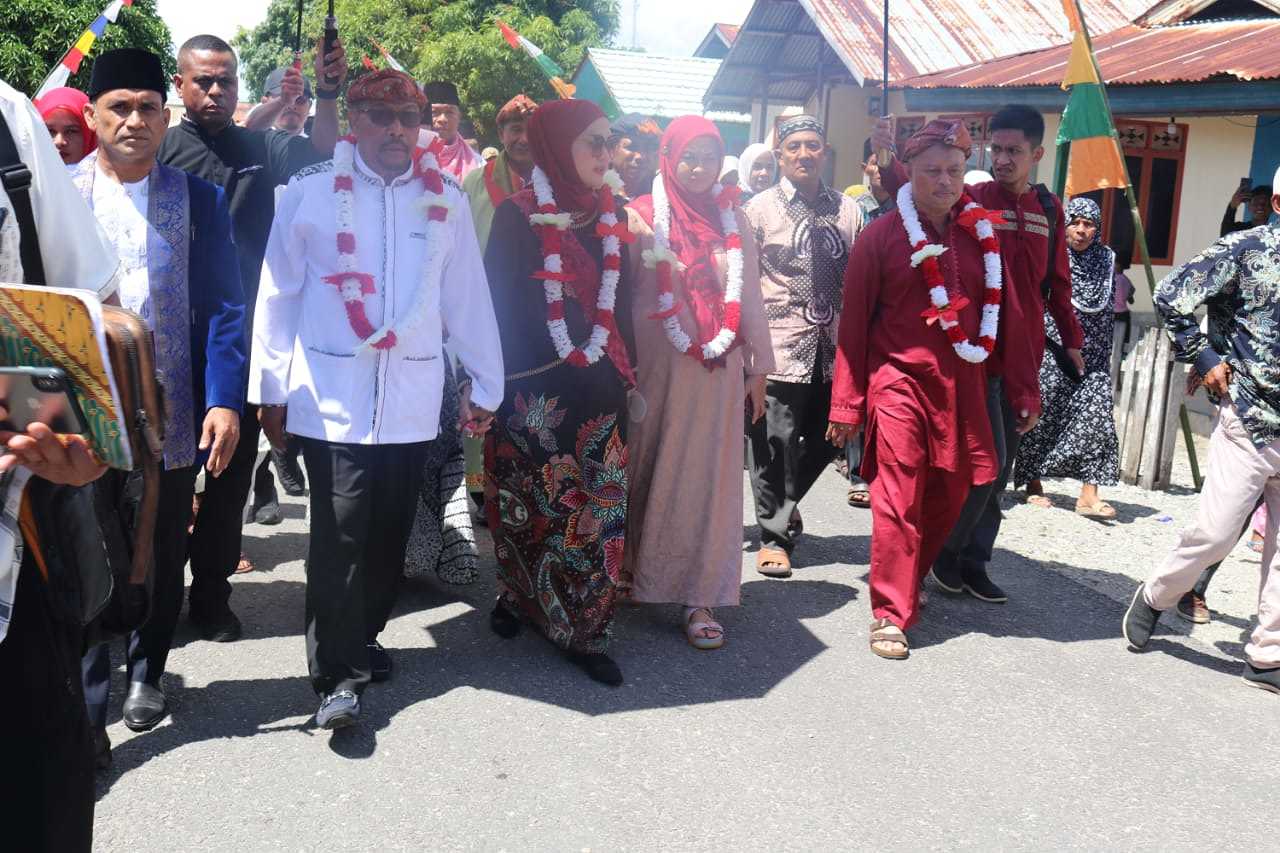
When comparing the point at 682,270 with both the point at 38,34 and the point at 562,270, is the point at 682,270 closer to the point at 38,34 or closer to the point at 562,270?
the point at 562,270

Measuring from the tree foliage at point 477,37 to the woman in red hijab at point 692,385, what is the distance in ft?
73.2

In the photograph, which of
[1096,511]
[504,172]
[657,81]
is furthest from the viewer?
[657,81]

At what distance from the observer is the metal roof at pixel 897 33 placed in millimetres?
15430

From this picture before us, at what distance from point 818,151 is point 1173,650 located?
2856 millimetres

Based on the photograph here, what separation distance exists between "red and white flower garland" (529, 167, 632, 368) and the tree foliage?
22715mm

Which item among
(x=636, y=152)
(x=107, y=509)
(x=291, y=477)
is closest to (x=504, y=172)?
(x=636, y=152)

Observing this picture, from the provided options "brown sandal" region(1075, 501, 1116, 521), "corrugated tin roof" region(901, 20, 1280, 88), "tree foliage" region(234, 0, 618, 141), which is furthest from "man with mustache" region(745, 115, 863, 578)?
"tree foliage" region(234, 0, 618, 141)

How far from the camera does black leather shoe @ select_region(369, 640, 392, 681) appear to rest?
4488 millimetres

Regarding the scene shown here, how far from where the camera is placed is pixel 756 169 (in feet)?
29.8

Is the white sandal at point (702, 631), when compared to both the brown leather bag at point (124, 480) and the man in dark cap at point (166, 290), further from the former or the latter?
the brown leather bag at point (124, 480)

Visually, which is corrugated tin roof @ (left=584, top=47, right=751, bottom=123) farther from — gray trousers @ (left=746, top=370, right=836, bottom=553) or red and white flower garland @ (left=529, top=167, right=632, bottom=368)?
red and white flower garland @ (left=529, top=167, right=632, bottom=368)

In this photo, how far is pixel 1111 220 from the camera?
1349 cm

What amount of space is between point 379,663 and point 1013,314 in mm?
3048

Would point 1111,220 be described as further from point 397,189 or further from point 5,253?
point 5,253
